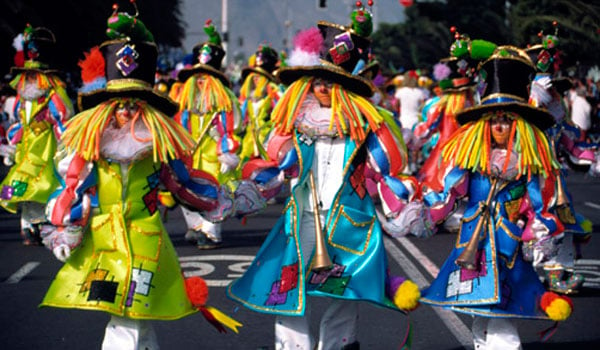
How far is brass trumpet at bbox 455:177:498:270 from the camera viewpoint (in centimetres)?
685

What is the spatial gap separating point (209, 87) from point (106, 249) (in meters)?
6.16

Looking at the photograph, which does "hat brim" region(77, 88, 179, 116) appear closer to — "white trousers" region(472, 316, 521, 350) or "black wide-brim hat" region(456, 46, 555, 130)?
"black wide-brim hat" region(456, 46, 555, 130)

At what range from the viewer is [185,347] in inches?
310

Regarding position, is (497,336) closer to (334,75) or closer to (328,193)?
(328,193)

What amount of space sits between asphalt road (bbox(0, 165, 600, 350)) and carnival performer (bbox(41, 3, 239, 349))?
95 cm

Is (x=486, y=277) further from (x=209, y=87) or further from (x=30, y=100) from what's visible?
(x=30, y=100)

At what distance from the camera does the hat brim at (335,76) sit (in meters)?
7.29

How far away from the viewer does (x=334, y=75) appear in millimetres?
7336

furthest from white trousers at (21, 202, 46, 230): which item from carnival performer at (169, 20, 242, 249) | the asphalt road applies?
carnival performer at (169, 20, 242, 249)

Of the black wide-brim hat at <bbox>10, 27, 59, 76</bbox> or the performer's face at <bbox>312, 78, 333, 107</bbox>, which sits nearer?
→ the performer's face at <bbox>312, 78, 333, 107</bbox>

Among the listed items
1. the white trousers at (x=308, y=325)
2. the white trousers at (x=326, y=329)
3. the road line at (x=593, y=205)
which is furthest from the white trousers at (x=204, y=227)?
the road line at (x=593, y=205)

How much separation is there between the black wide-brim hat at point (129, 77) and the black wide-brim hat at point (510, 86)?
199 centimetres

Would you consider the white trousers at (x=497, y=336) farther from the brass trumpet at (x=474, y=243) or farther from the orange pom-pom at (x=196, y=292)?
the orange pom-pom at (x=196, y=292)

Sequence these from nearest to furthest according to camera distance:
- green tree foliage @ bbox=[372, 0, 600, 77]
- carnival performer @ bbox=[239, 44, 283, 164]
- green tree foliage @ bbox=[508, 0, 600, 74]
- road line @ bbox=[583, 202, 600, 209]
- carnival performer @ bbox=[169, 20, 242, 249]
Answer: carnival performer @ bbox=[169, 20, 242, 249], road line @ bbox=[583, 202, 600, 209], carnival performer @ bbox=[239, 44, 283, 164], green tree foliage @ bbox=[508, 0, 600, 74], green tree foliage @ bbox=[372, 0, 600, 77]
